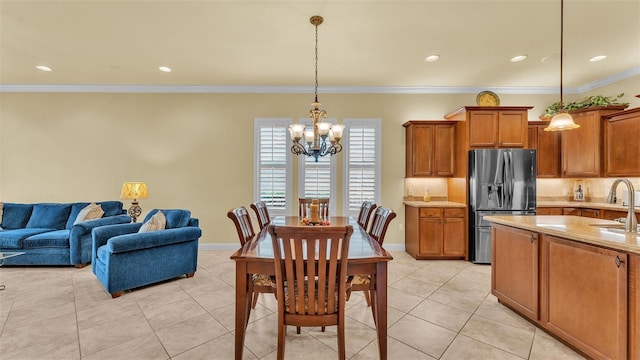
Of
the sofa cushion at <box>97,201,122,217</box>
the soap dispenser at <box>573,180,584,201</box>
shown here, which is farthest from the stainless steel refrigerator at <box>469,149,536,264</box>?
the sofa cushion at <box>97,201,122,217</box>

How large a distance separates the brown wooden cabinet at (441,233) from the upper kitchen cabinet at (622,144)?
228cm

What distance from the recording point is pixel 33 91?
4.64 meters

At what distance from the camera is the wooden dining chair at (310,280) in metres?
1.57

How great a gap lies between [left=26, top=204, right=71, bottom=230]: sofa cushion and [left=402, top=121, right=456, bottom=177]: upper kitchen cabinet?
5.93 meters

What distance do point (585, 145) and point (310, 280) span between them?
517 cm

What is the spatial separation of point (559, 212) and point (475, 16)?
11.1 ft

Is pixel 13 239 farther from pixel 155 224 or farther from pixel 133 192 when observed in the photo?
pixel 155 224

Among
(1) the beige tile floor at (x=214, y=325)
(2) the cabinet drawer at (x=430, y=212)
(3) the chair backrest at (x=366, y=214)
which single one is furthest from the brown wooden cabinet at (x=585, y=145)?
(3) the chair backrest at (x=366, y=214)

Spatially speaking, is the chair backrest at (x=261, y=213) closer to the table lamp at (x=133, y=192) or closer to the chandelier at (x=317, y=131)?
the chandelier at (x=317, y=131)

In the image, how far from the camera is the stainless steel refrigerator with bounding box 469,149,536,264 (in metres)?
3.91

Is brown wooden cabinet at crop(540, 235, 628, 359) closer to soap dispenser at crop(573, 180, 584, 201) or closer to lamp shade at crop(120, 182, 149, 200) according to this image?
soap dispenser at crop(573, 180, 584, 201)

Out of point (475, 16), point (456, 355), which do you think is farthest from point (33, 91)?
point (456, 355)

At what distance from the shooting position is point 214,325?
7.62 ft

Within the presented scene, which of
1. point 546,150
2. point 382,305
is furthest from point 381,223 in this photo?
point 546,150
